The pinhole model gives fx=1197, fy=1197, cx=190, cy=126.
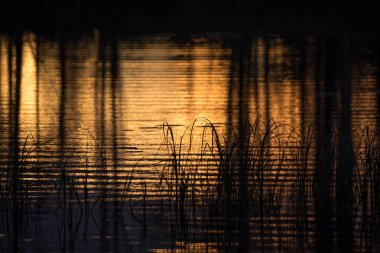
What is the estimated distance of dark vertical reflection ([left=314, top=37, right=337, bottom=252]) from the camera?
1090 cm

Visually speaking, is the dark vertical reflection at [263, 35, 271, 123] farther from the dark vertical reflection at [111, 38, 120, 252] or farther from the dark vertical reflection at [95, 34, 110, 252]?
the dark vertical reflection at [95, 34, 110, 252]

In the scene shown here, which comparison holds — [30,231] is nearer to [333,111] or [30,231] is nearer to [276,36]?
[333,111]

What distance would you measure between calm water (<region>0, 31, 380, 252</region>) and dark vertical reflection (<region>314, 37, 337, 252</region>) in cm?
7

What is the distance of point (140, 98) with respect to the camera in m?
21.5

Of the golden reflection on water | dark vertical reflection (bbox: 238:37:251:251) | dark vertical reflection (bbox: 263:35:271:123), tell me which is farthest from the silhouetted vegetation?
dark vertical reflection (bbox: 263:35:271:123)

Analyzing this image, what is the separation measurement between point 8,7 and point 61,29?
9852 mm

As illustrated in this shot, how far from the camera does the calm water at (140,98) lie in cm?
1323

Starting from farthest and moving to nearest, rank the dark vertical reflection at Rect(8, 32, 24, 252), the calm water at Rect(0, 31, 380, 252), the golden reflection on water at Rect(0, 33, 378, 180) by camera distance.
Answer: the golden reflection on water at Rect(0, 33, 378, 180), the calm water at Rect(0, 31, 380, 252), the dark vertical reflection at Rect(8, 32, 24, 252)

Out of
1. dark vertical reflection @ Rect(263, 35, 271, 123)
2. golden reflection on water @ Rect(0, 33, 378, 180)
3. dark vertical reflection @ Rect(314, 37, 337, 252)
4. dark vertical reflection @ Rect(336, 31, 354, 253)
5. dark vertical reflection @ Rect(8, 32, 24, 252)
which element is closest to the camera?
dark vertical reflection @ Rect(336, 31, 354, 253)

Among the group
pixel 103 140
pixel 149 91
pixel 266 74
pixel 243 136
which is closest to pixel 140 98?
pixel 149 91

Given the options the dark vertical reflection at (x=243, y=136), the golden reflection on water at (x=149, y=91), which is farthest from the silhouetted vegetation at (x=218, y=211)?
the golden reflection on water at (x=149, y=91)

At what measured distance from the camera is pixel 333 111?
1953 cm

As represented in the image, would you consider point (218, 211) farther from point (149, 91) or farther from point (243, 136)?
point (149, 91)

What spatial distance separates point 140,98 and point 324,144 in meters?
7.15
